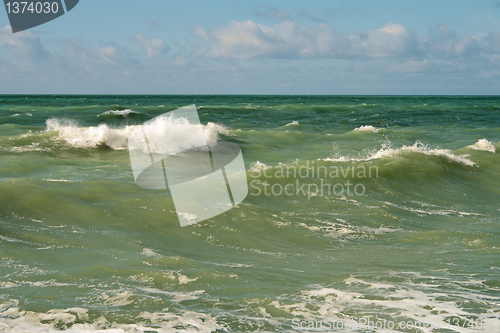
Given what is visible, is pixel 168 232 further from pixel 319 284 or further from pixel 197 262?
pixel 319 284

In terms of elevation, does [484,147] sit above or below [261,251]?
above

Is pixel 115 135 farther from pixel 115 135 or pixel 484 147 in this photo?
pixel 484 147

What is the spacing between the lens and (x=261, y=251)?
6.29 meters

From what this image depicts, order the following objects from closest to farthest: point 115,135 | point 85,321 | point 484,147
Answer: point 85,321
point 115,135
point 484,147

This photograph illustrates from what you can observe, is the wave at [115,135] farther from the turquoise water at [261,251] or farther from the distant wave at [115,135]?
the turquoise water at [261,251]

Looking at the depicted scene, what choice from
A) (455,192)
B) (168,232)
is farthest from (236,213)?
(455,192)

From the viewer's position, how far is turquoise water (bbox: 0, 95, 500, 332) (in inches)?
165

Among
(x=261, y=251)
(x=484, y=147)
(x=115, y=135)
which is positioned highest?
(x=115, y=135)

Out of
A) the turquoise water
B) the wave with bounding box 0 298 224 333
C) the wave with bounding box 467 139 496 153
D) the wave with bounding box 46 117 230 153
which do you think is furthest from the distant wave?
the wave with bounding box 0 298 224 333

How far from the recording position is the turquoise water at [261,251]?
4.18 metres

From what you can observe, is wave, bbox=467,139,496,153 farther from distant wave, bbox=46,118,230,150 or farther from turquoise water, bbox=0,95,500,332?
distant wave, bbox=46,118,230,150

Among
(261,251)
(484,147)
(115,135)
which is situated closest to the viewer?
(261,251)

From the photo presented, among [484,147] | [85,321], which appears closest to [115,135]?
[85,321]

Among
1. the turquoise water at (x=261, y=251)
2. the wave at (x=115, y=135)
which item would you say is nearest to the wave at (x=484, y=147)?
the turquoise water at (x=261, y=251)
